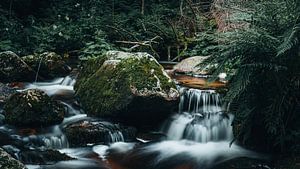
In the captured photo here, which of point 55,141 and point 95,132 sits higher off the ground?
point 95,132

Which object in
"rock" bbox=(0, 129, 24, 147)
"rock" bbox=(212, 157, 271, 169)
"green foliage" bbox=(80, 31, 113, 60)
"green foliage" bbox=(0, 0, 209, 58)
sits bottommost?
"rock" bbox=(212, 157, 271, 169)

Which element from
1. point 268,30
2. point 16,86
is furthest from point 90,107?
point 268,30

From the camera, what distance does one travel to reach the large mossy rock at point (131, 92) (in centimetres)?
664

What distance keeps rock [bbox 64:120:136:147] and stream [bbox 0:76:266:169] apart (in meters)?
0.02

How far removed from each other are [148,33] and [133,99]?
643cm

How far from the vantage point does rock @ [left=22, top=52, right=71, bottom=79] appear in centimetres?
970

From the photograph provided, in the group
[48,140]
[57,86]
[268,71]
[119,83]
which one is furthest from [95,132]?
[57,86]

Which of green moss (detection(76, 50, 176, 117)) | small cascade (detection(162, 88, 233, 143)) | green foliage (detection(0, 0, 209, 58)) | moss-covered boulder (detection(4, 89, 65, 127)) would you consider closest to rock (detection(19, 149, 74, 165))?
moss-covered boulder (detection(4, 89, 65, 127))

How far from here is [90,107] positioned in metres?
7.20

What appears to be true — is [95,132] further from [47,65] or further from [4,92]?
[47,65]

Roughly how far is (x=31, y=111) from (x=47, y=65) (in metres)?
3.37

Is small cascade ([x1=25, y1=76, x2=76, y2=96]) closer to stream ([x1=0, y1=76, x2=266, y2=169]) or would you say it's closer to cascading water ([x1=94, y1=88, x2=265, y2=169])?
stream ([x1=0, y1=76, x2=266, y2=169])

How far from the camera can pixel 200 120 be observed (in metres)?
7.00

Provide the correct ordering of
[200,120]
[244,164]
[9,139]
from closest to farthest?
[244,164]
[9,139]
[200,120]
